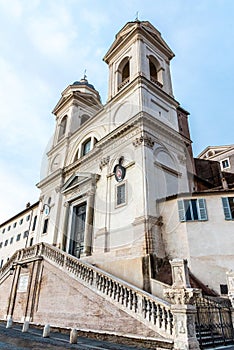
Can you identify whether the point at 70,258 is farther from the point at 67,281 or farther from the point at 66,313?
the point at 66,313

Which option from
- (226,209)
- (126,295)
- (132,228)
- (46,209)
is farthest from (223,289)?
(46,209)

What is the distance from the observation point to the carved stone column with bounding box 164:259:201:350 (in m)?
6.00

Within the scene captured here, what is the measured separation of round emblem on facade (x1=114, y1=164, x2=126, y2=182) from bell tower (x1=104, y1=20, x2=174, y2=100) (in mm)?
6592

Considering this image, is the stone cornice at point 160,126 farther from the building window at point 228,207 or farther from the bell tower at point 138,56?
the building window at point 228,207

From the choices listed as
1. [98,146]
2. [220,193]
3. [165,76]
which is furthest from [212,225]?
[165,76]

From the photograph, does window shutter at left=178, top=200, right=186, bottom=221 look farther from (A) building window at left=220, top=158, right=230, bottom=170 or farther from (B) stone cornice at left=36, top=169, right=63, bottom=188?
(A) building window at left=220, top=158, right=230, bottom=170

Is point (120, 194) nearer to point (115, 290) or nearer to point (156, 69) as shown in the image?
point (115, 290)

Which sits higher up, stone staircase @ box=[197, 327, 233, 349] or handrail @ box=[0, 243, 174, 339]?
handrail @ box=[0, 243, 174, 339]

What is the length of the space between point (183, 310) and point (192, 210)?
6987 millimetres

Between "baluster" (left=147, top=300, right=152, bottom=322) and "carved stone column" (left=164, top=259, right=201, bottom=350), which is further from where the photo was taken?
"baluster" (left=147, top=300, right=152, bottom=322)

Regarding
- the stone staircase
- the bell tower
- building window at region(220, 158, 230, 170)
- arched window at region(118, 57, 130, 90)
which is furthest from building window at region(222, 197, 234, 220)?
building window at region(220, 158, 230, 170)

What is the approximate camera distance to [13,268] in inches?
627

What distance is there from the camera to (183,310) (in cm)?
620

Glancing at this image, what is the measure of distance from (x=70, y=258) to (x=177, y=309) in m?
6.60
